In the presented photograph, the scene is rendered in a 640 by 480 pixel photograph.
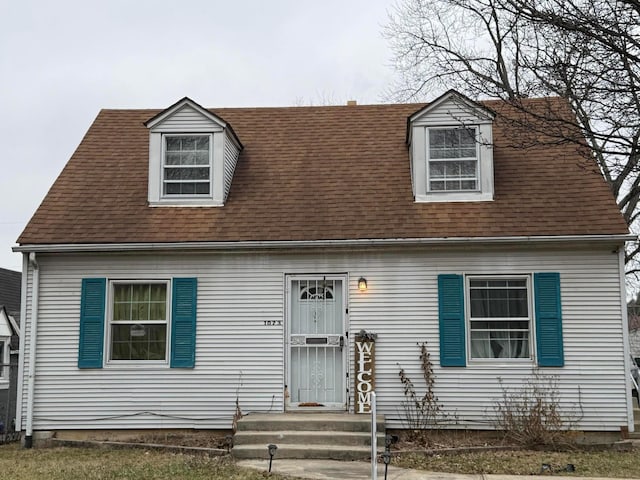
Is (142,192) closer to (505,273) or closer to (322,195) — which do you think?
(322,195)

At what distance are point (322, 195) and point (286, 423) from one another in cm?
394

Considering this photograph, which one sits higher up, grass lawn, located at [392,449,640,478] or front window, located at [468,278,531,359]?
front window, located at [468,278,531,359]

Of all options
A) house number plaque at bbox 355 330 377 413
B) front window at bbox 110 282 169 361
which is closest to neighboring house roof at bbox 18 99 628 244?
front window at bbox 110 282 169 361

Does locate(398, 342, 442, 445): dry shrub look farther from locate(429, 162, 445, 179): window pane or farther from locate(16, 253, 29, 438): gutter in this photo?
locate(16, 253, 29, 438): gutter

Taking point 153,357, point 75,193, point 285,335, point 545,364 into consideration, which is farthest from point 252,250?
point 545,364

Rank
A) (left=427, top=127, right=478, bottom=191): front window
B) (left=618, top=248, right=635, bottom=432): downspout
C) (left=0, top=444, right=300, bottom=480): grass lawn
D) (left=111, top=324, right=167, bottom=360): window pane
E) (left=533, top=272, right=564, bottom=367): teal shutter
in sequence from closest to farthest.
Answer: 1. (left=0, top=444, right=300, bottom=480): grass lawn
2. (left=618, top=248, right=635, bottom=432): downspout
3. (left=533, top=272, right=564, bottom=367): teal shutter
4. (left=111, top=324, right=167, bottom=360): window pane
5. (left=427, top=127, right=478, bottom=191): front window

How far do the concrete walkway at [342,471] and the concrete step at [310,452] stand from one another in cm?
14

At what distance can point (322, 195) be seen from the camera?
11531mm

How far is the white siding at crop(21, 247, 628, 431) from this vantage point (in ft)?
33.4

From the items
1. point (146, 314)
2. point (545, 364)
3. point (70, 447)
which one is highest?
point (146, 314)

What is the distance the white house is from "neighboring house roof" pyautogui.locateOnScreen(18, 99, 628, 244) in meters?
0.04

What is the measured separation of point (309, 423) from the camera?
9.64 m

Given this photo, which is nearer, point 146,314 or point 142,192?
point 146,314

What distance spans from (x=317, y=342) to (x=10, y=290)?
19.5m
